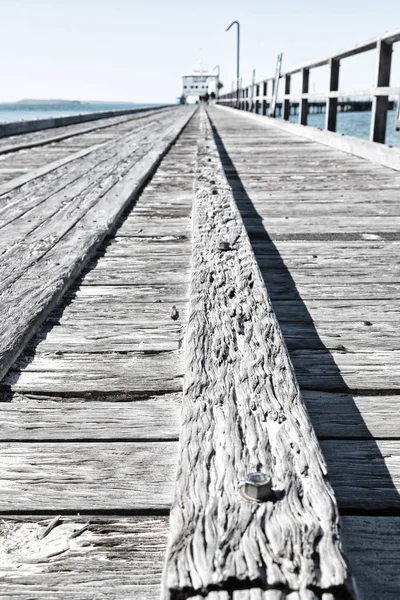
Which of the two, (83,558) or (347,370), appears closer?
(83,558)

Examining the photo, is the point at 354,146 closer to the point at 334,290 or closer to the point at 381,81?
the point at 381,81

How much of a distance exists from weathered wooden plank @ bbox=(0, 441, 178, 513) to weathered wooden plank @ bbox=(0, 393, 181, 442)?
0.03 metres

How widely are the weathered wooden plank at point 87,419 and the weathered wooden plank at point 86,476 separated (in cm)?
3

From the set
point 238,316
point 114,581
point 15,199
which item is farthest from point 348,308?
point 15,199

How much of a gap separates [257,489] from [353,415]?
0.65 meters

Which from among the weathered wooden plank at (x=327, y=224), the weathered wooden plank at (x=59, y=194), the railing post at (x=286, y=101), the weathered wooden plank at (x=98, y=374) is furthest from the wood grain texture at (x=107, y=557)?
the railing post at (x=286, y=101)

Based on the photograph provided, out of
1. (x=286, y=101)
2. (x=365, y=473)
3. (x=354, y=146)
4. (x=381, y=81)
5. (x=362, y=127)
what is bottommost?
(x=362, y=127)

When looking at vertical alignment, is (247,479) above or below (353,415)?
above

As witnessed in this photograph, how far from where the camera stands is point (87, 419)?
1428 millimetres

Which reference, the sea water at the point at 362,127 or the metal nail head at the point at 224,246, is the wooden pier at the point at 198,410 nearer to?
the metal nail head at the point at 224,246

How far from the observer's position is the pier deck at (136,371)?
3.43 feet

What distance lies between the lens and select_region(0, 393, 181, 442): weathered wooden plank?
1360 millimetres

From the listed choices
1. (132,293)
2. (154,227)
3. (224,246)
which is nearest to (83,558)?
(132,293)

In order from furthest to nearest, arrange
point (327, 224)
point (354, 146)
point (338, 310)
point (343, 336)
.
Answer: point (354, 146) < point (327, 224) < point (338, 310) < point (343, 336)
